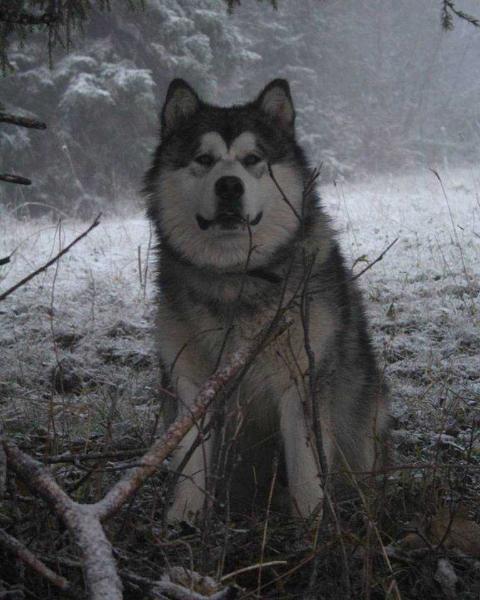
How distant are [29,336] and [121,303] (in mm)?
1303

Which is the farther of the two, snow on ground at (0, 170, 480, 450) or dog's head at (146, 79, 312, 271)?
snow on ground at (0, 170, 480, 450)

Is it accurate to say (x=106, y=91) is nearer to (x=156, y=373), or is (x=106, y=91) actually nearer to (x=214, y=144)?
(x=156, y=373)

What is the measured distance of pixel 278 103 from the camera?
3.07 meters

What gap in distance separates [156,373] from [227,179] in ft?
6.23

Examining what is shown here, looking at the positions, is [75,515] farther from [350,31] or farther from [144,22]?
[350,31]

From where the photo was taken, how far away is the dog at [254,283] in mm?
2516

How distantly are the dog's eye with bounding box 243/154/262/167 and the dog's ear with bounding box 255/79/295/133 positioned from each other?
0.34 m

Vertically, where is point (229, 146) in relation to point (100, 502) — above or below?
above

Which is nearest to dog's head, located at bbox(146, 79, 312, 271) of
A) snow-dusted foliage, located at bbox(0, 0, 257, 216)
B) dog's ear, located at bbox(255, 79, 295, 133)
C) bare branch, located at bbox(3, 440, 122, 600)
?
dog's ear, located at bbox(255, 79, 295, 133)

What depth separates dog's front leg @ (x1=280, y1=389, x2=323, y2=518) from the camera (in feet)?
8.00

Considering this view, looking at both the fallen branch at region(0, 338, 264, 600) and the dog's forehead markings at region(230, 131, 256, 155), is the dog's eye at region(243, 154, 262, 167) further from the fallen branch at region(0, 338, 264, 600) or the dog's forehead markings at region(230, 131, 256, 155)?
the fallen branch at region(0, 338, 264, 600)

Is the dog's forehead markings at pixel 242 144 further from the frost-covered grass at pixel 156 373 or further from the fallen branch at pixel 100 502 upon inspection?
the fallen branch at pixel 100 502

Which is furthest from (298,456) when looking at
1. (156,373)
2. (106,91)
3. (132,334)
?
(106,91)

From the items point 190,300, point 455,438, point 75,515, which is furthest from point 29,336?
point 75,515
